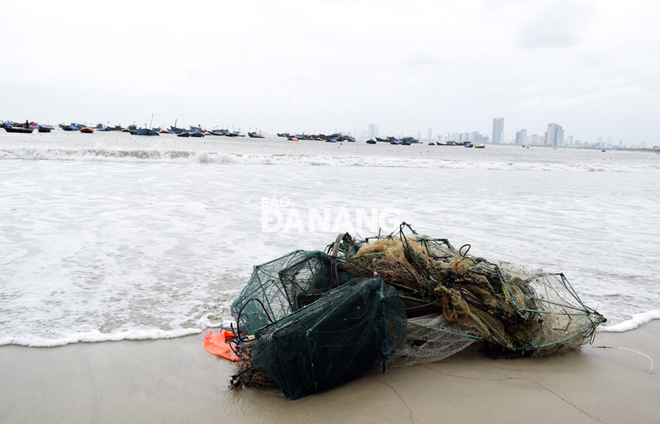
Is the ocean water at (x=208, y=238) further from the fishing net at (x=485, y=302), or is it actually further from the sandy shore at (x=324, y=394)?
the fishing net at (x=485, y=302)

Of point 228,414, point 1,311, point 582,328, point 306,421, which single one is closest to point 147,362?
point 228,414

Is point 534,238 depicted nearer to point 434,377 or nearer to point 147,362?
point 434,377

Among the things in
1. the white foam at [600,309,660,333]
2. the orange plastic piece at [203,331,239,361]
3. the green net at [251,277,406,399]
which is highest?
the green net at [251,277,406,399]

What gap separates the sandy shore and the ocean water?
42 cm

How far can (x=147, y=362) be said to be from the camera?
10.4 feet

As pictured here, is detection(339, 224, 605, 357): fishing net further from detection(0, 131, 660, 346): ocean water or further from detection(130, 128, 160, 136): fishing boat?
detection(130, 128, 160, 136): fishing boat

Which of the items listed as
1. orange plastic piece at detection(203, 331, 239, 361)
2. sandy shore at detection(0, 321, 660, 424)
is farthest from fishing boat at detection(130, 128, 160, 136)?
sandy shore at detection(0, 321, 660, 424)

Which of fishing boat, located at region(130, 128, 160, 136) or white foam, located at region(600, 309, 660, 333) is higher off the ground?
fishing boat, located at region(130, 128, 160, 136)

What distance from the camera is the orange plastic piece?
129 inches

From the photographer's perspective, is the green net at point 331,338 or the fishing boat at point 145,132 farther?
the fishing boat at point 145,132

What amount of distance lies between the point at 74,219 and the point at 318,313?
699cm

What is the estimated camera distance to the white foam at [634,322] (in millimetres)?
3951

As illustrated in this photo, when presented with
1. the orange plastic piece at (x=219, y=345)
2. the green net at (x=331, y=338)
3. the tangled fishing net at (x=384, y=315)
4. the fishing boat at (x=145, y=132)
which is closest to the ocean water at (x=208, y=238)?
the orange plastic piece at (x=219, y=345)

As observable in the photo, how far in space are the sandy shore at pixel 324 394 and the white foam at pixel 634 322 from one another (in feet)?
1.78
